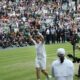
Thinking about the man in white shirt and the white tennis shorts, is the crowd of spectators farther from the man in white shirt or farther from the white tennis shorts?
the man in white shirt

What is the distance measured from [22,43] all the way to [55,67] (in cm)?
2705

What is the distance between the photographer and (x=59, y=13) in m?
46.6

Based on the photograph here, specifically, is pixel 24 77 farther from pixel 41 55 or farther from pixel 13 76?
pixel 41 55

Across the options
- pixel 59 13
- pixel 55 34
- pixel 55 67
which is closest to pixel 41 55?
pixel 55 67

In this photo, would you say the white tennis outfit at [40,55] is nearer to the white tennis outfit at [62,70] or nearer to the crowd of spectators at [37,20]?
the white tennis outfit at [62,70]

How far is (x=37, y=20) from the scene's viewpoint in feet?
143

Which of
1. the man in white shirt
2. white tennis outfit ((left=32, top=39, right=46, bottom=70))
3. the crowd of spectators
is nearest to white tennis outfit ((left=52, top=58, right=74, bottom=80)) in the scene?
the man in white shirt

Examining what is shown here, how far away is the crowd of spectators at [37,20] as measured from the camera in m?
38.2

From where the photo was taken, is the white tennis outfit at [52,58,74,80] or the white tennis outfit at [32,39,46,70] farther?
the white tennis outfit at [32,39,46,70]

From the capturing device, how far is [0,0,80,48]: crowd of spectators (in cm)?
3825

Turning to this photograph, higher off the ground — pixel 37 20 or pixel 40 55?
pixel 40 55

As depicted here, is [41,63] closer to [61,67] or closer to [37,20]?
[61,67]

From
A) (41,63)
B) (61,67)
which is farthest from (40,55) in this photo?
(61,67)

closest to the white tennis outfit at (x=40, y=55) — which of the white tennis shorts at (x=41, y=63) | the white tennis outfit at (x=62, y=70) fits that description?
the white tennis shorts at (x=41, y=63)
